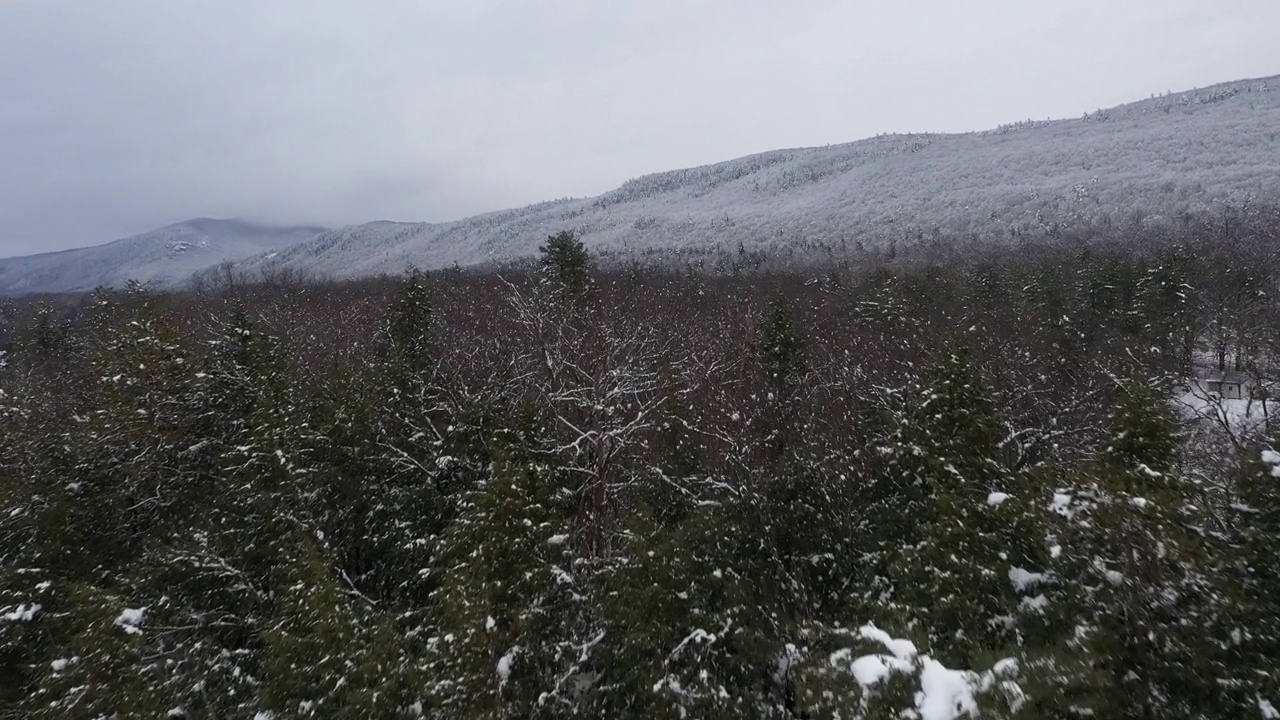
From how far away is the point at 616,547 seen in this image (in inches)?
547

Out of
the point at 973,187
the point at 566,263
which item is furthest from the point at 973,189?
the point at 566,263

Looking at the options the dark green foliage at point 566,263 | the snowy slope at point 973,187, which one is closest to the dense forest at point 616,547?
the dark green foliage at point 566,263

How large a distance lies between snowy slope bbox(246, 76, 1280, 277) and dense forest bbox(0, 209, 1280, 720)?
78710mm

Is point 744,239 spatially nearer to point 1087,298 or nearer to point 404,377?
point 1087,298

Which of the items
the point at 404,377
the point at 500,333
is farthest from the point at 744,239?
the point at 404,377

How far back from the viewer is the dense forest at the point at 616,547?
598 centimetres

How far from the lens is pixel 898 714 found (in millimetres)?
5645

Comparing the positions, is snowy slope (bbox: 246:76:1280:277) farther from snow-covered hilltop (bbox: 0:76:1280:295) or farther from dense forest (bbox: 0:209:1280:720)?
dense forest (bbox: 0:209:1280:720)

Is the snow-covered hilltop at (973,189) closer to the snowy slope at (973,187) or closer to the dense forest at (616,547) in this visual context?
the snowy slope at (973,187)

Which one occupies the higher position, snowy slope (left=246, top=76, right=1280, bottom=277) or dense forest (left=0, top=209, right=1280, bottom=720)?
snowy slope (left=246, top=76, right=1280, bottom=277)

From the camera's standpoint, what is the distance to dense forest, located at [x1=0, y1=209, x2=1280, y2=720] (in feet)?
19.6

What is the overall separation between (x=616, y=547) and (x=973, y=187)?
134462mm

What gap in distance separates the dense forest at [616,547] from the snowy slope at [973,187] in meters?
78.7

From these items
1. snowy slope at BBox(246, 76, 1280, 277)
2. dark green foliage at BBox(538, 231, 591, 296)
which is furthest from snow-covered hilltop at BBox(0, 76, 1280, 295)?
dark green foliage at BBox(538, 231, 591, 296)
